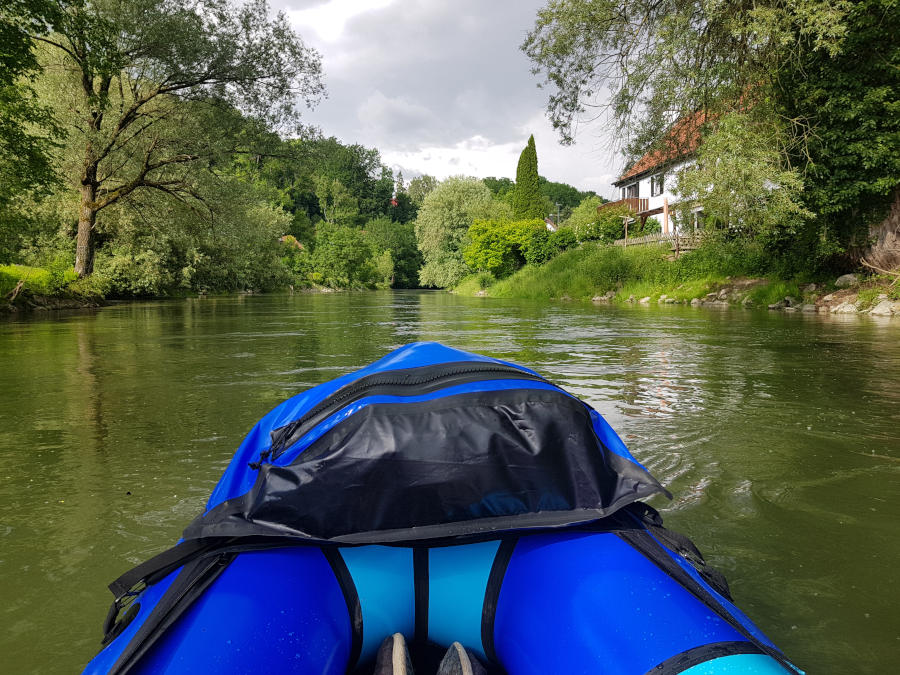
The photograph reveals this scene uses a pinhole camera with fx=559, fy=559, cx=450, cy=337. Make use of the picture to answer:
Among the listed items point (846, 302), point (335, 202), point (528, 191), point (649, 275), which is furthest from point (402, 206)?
point (846, 302)

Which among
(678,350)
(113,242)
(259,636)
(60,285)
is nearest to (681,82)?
(678,350)

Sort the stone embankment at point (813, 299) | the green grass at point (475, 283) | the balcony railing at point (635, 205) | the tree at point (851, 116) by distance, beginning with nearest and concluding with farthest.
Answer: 1. the tree at point (851, 116)
2. the stone embankment at point (813, 299)
3. the green grass at point (475, 283)
4. the balcony railing at point (635, 205)

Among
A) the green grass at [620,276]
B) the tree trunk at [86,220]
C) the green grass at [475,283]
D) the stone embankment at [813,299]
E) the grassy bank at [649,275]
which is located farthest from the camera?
the green grass at [475,283]

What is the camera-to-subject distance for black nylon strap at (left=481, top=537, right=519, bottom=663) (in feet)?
4.23

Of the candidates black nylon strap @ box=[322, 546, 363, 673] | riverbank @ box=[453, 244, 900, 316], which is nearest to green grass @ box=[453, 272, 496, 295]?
riverbank @ box=[453, 244, 900, 316]

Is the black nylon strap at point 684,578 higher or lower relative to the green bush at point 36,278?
lower

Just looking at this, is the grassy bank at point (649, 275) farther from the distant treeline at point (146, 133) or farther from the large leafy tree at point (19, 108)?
the large leafy tree at point (19, 108)

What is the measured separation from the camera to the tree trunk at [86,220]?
16.8 meters

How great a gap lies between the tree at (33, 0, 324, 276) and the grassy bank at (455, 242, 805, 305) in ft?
41.8

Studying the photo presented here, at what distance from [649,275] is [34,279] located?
1948cm

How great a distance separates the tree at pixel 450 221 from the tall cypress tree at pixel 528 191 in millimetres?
1796

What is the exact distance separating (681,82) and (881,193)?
8042 mm

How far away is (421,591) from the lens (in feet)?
4.37

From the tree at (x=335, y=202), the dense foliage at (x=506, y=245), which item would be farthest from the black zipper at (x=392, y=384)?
the tree at (x=335, y=202)
